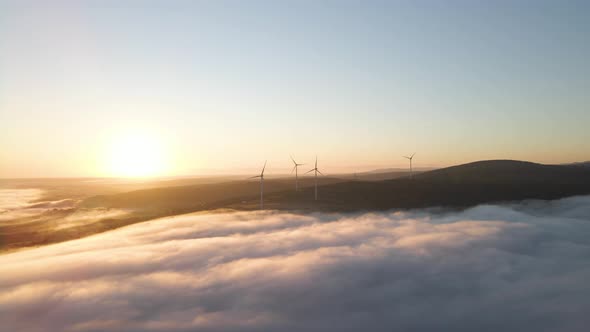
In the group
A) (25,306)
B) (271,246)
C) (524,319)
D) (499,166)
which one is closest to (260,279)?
(271,246)

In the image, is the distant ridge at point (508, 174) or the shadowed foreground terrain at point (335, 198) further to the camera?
the distant ridge at point (508, 174)

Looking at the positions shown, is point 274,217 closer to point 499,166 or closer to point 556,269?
point 556,269

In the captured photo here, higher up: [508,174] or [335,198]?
[508,174]

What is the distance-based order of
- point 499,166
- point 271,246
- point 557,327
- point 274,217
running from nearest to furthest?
point 557,327 < point 271,246 < point 274,217 < point 499,166

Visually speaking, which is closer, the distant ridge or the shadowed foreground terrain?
the shadowed foreground terrain

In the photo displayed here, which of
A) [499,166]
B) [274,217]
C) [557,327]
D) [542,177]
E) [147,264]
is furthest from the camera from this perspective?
[499,166]

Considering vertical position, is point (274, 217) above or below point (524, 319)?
above

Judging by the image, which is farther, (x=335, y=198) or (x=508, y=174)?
(x=508, y=174)

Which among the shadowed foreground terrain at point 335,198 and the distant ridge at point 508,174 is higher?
the distant ridge at point 508,174
